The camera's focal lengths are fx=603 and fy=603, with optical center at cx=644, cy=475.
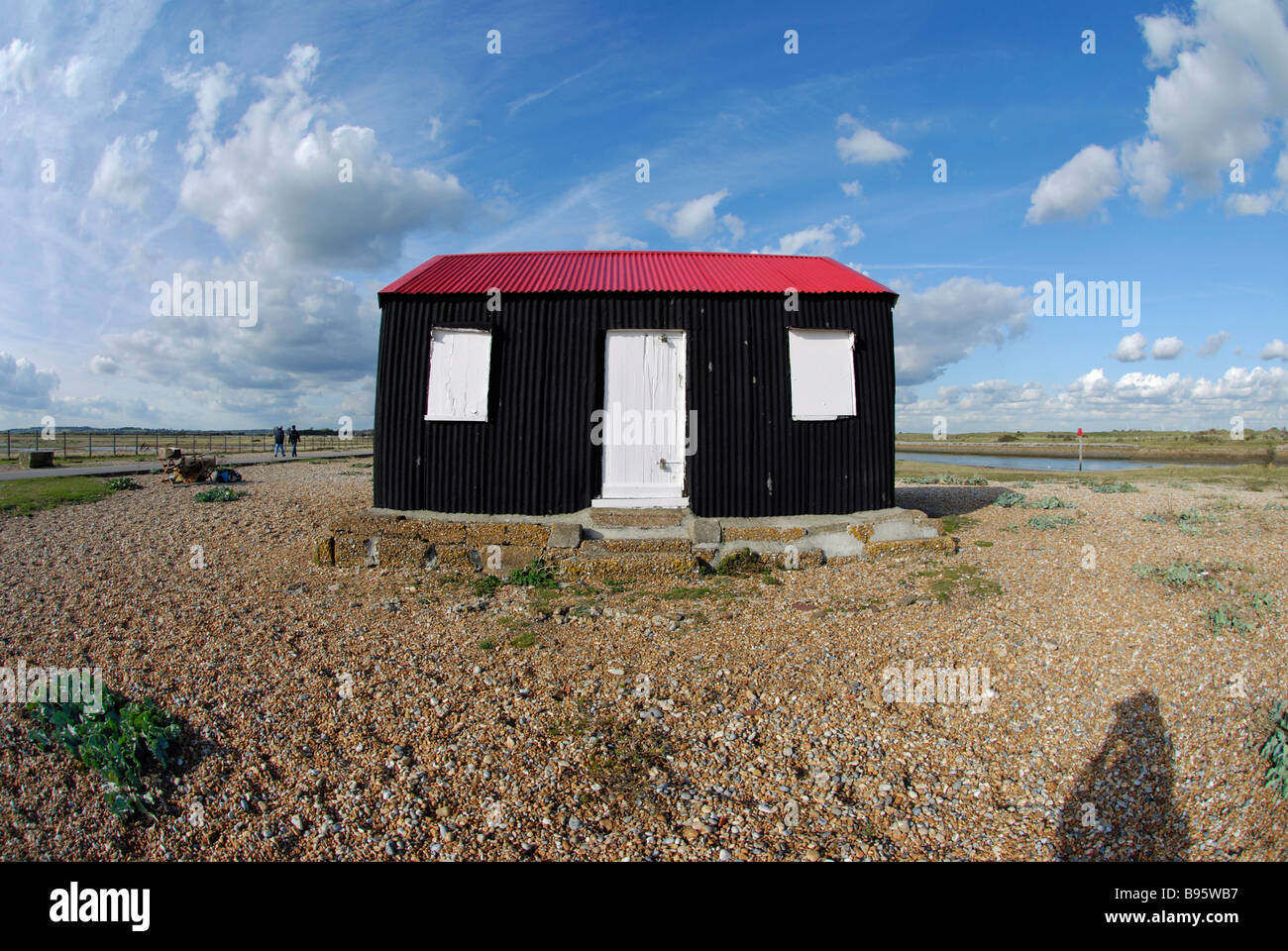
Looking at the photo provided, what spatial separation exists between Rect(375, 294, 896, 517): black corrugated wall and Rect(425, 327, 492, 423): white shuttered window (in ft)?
0.47

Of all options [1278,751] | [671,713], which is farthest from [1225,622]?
[671,713]

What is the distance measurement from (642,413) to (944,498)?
10.1m

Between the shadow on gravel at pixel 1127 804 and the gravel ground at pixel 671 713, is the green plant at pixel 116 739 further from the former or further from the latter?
the shadow on gravel at pixel 1127 804

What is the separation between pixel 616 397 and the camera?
10.9 meters

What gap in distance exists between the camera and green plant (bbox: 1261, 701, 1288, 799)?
401cm

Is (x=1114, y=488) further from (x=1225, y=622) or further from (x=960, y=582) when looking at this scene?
(x=1225, y=622)

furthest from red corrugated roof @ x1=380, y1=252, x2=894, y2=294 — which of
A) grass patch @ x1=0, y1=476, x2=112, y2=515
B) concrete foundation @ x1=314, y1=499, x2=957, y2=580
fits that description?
grass patch @ x1=0, y1=476, x2=112, y2=515

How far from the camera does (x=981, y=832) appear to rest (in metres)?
4.00

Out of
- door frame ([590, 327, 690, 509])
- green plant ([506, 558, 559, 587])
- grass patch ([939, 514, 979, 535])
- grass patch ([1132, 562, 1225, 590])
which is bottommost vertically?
green plant ([506, 558, 559, 587])

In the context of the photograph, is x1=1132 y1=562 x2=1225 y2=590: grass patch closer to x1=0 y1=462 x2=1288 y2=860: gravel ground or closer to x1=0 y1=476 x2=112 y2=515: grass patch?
x1=0 y1=462 x2=1288 y2=860: gravel ground

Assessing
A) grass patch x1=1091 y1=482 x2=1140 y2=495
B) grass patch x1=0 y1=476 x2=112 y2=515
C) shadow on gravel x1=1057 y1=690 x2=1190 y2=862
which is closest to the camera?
shadow on gravel x1=1057 y1=690 x2=1190 y2=862

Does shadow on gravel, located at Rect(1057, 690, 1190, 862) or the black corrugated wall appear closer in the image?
shadow on gravel, located at Rect(1057, 690, 1190, 862)

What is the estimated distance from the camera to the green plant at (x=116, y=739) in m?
4.12

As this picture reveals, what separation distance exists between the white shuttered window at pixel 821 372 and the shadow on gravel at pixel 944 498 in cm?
298
